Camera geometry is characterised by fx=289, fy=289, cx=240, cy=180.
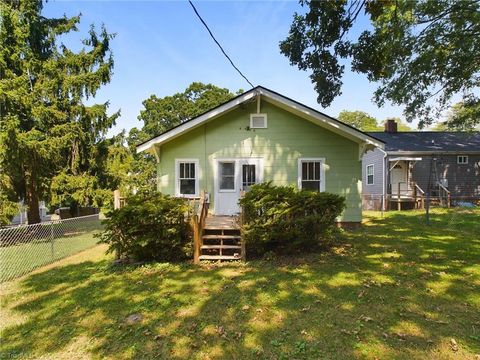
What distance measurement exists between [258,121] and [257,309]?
7372 millimetres

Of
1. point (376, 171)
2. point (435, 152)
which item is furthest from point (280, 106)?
point (435, 152)

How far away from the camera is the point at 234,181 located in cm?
1052

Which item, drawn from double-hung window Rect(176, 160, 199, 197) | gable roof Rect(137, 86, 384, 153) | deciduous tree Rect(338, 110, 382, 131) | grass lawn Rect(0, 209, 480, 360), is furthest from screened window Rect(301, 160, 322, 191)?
deciduous tree Rect(338, 110, 382, 131)

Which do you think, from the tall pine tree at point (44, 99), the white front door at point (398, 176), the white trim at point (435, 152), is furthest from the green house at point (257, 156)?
the white front door at point (398, 176)

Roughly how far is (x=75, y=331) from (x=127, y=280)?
74.3 inches

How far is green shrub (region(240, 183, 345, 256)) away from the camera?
660 cm

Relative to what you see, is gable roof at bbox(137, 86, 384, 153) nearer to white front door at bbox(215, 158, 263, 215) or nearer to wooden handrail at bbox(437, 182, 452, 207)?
white front door at bbox(215, 158, 263, 215)

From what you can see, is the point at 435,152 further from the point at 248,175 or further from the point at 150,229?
the point at 150,229

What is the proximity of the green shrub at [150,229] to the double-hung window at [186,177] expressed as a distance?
3.76 meters

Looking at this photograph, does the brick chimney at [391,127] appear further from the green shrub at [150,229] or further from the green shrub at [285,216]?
the green shrub at [150,229]

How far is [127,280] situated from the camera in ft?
18.9

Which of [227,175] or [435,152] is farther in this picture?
[435,152]

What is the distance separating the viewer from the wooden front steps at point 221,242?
6.95m

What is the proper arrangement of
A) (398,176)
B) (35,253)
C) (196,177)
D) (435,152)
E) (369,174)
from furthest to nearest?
1. (369,174)
2. (398,176)
3. (435,152)
4. (196,177)
5. (35,253)
